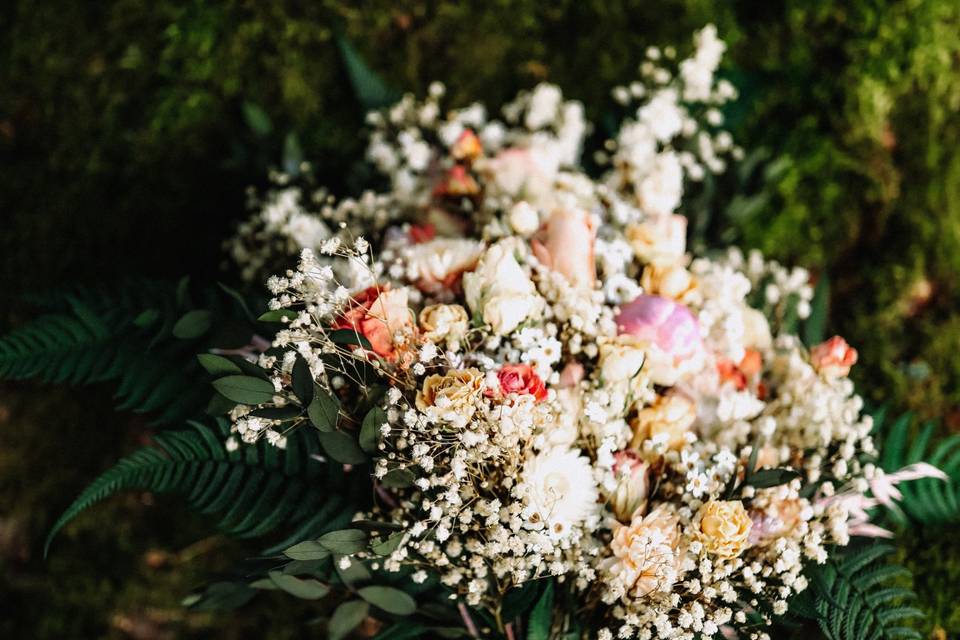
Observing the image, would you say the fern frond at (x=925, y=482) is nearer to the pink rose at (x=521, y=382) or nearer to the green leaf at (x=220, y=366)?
the pink rose at (x=521, y=382)

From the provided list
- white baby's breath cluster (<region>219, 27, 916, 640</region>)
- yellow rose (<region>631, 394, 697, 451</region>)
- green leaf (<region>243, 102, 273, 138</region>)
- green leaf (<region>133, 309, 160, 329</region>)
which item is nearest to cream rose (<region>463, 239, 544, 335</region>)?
white baby's breath cluster (<region>219, 27, 916, 640</region>)

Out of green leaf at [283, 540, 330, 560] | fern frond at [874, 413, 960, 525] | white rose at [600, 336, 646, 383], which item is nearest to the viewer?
green leaf at [283, 540, 330, 560]

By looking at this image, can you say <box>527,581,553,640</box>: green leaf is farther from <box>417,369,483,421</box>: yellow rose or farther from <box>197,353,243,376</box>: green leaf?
<box>197,353,243,376</box>: green leaf

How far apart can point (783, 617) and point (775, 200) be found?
3.45 feet

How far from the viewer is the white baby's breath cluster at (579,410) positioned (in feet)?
3.09

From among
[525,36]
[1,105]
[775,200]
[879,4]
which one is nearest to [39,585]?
[1,105]

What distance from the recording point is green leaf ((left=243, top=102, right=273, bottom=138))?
1.53 m

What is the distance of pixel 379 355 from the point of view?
0.98 meters

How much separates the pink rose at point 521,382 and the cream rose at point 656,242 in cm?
32

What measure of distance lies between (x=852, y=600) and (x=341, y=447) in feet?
2.57

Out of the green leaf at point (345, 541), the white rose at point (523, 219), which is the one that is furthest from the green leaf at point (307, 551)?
the white rose at point (523, 219)

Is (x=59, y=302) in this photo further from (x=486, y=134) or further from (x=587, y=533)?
(x=587, y=533)

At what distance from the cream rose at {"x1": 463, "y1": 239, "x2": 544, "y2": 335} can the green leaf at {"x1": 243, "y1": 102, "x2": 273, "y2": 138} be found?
0.77m

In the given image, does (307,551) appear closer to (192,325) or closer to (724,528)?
(192,325)
